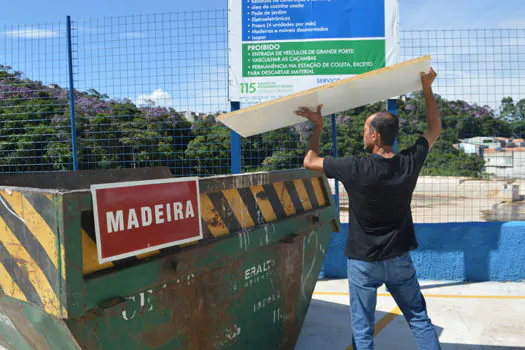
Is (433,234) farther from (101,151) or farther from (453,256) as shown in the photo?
(101,151)

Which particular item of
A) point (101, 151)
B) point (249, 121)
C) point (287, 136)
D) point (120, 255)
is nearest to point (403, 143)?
point (287, 136)

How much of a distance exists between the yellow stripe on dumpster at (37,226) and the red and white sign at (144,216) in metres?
0.17

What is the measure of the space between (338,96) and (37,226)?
2.09m

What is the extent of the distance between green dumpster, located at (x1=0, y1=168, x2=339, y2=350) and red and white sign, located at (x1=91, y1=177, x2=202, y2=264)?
50mm

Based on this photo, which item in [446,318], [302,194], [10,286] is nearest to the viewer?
[10,286]

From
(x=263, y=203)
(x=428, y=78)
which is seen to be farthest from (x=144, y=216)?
(x=428, y=78)

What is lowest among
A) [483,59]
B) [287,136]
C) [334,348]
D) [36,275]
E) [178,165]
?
[334,348]

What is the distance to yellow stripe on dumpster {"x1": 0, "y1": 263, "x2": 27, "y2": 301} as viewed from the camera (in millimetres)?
1899

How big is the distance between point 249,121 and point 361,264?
4.39 feet

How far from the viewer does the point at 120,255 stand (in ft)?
6.29

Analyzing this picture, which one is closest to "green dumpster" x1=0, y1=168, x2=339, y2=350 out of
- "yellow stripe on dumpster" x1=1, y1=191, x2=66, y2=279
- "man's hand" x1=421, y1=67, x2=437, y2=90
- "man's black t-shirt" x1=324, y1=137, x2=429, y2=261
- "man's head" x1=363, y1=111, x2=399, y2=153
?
"yellow stripe on dumpster" x1=1, y1=191, x2=66, y2=279

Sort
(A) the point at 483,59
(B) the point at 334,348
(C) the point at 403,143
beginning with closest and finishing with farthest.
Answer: (B) the point at 334,348 → (A) the point at 483,59 → (C) the point at 403,143

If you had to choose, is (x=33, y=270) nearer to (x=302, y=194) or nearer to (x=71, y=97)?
(x=302, y=194)

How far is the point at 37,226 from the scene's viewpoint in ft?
5.80
